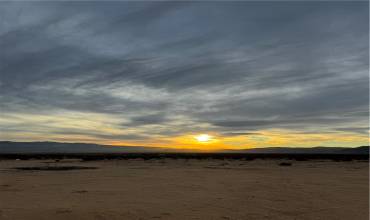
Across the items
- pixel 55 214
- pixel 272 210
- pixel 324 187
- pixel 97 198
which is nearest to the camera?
pixel 55 214

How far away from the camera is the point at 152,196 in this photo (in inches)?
703

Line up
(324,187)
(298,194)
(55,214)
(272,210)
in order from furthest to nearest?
(324,187) < (298,194) < (272,210) < (55,214)

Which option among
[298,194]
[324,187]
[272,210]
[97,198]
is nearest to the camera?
[272,210]

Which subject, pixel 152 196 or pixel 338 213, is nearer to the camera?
pixel 338 213

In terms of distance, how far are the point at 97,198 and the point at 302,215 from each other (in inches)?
348

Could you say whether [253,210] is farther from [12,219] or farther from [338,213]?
[12,219]

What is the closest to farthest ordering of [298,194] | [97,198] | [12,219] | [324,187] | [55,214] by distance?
[12,219] → [55,214] → [97,198] → [298,194] → [324,187]

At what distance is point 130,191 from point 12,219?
783cm

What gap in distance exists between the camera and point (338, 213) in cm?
1376

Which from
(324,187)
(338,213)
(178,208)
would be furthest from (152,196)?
(324,187)

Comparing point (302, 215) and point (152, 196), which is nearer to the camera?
point (302, 215)

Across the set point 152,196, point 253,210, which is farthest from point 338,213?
point 152,196

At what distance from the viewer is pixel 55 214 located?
13.2 meters

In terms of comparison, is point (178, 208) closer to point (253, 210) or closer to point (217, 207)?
point (217, 207)
